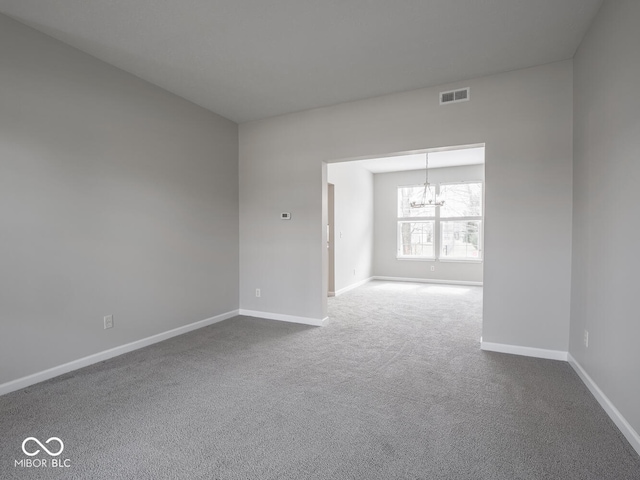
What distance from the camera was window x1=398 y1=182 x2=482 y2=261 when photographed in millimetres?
7859

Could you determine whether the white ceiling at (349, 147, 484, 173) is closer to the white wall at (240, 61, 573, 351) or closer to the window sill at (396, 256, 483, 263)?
the window sill at (396, 256, 483, 263)

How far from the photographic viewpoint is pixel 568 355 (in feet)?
10.1

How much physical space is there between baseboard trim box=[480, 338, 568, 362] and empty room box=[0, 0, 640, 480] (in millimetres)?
34

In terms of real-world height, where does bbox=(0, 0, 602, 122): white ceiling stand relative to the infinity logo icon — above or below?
above

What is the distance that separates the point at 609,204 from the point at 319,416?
2390 millimetres

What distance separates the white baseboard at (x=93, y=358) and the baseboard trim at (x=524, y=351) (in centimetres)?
330

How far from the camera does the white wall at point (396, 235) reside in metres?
7.84

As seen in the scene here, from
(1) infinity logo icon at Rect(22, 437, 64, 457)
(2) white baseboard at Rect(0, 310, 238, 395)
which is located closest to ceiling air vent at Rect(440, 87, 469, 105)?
(2) white baseboard at Rect(0, 310, 238, 395)

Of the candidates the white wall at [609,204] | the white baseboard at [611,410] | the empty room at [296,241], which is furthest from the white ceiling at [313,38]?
the white baseboard at [611,410]

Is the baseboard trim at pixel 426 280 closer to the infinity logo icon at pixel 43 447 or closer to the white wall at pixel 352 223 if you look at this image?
the white wall at pixel 352 223

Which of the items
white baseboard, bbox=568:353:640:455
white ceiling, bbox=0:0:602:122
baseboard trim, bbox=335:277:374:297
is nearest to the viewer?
white baseboard, bbox=568:353:640:455

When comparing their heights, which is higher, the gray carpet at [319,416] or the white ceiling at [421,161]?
the white ceiling at [421,161]

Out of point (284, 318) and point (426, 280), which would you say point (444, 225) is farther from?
point (284, 318)

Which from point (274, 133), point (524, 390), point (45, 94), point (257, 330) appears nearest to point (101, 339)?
point (257, 330)
